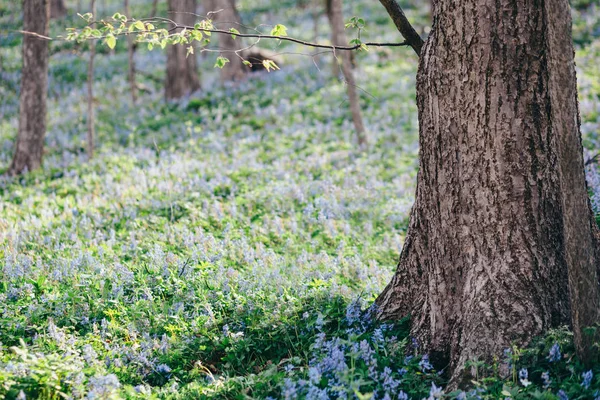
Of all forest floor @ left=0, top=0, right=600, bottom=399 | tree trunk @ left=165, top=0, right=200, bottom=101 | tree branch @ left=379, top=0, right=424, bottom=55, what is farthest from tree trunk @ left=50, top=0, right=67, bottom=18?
tree branch @ left=379, top=0, right=424, bottom=55

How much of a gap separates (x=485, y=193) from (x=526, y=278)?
2.34 ft

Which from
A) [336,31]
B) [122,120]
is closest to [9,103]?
[122,120]

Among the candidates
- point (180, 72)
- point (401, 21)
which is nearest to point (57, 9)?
point (180, 72)

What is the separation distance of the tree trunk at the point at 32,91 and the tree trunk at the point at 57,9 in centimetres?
2351

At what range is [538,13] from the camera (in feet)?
14.5

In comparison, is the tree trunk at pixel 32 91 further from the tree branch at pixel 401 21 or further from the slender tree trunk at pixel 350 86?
the tree branch at pixel 401 21

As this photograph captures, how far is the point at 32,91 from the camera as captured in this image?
11.7 meters

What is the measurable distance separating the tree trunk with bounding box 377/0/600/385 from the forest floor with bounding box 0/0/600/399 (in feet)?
1.02

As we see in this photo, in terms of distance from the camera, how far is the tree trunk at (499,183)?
4.45m

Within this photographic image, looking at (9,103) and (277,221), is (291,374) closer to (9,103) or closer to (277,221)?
(277,221)

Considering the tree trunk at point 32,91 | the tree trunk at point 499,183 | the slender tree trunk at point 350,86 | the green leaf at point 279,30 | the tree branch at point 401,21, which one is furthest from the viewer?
the slender tree trunk at point 350,86

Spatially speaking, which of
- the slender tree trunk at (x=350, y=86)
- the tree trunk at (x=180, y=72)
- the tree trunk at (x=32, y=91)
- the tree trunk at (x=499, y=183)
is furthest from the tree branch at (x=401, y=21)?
the tree trunk at (x=180, y=72)

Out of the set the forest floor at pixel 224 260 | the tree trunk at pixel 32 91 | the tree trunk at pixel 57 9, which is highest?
the tree trunk at pixel 57 9

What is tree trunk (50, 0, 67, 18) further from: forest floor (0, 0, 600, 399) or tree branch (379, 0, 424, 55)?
tree branch (379, 0, 424, 55)
